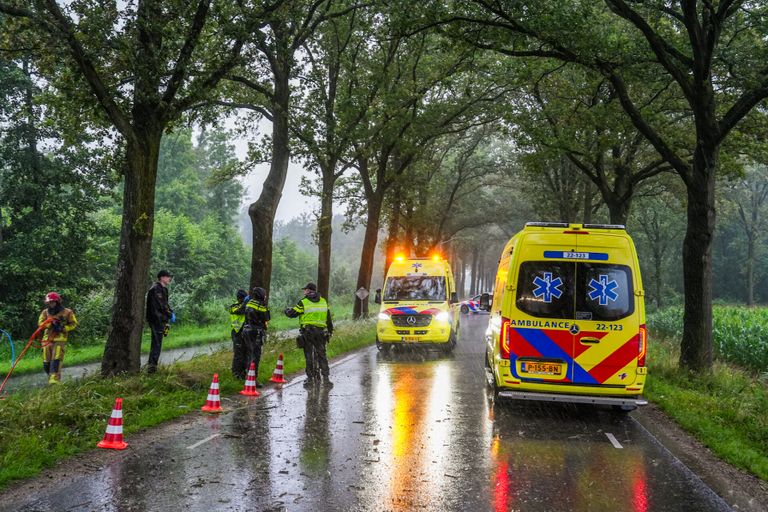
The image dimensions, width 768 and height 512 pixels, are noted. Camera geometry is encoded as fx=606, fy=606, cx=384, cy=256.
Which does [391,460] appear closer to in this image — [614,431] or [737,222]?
[614,431]

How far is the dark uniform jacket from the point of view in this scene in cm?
1152

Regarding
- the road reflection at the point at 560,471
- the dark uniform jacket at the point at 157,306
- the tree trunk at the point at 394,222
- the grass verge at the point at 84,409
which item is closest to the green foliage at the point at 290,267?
the tree trunk at the point at 394,222

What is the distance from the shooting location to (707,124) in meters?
12.0

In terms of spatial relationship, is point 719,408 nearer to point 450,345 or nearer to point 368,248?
point 450,345

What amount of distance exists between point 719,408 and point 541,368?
3104 mm

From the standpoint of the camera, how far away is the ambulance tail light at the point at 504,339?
8.84 m

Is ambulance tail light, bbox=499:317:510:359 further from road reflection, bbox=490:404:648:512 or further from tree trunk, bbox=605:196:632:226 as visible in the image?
tree trunk, bbox=605:196:632:226

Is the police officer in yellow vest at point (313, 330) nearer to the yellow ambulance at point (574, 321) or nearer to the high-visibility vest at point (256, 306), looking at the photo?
the high-visibility vest at point (256, 306)

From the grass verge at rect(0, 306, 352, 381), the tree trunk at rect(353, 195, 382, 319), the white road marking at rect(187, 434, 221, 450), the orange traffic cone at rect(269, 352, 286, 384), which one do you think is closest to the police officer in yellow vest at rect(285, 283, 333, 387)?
the orange traffic cone at rect(269, 352, 286, 384)

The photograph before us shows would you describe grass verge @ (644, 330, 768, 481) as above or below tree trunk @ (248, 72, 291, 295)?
below

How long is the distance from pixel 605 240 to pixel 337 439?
15.8 feet

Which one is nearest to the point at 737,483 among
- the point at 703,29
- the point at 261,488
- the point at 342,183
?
the point at 261,488

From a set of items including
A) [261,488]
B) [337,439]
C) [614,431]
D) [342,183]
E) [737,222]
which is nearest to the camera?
[261,488]

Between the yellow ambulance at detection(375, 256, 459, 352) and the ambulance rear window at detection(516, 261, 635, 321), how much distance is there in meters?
8.24
